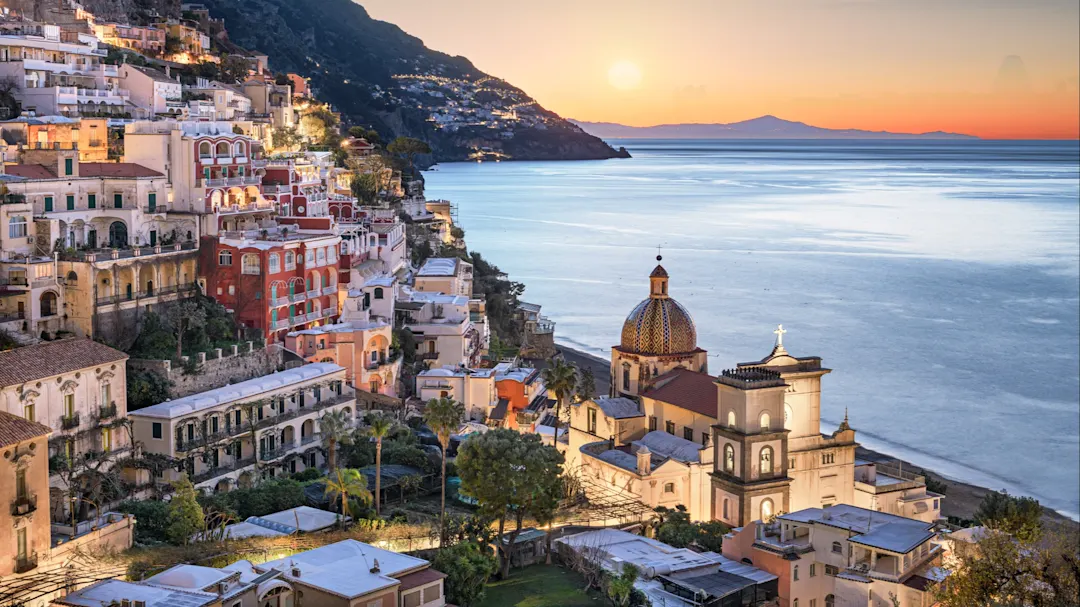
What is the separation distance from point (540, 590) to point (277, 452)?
11839 millimetres

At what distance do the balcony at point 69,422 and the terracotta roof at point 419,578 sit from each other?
11100 millimetres

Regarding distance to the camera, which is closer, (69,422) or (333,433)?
(69,422)

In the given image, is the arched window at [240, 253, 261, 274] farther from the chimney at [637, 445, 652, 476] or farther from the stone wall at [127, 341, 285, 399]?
the chimney at [637, 445, 652, 476]

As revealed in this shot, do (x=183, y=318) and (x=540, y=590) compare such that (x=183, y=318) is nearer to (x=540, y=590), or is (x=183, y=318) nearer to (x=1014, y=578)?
(x=540, y=590)

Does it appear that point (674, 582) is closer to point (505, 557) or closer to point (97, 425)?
point (505, 557)

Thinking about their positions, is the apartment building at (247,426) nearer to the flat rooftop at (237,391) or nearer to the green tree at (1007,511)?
the flat rooftop at (237,391)

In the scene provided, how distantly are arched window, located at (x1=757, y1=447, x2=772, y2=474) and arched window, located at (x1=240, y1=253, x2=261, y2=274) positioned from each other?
1863 cm

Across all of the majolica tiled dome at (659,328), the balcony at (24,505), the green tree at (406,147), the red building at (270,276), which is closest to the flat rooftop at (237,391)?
the red building at (270,276)

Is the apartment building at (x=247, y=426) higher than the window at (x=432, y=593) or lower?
higher

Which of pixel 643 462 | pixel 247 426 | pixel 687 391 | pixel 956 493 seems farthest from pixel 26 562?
pixel 956 493

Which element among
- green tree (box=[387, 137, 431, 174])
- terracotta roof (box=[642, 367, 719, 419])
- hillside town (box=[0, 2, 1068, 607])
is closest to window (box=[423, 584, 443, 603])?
hillside town (box=[0, 2, 1068, 607])

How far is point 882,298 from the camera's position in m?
96.6

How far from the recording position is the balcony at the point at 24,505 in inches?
1009

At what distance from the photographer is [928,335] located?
8206 cm
